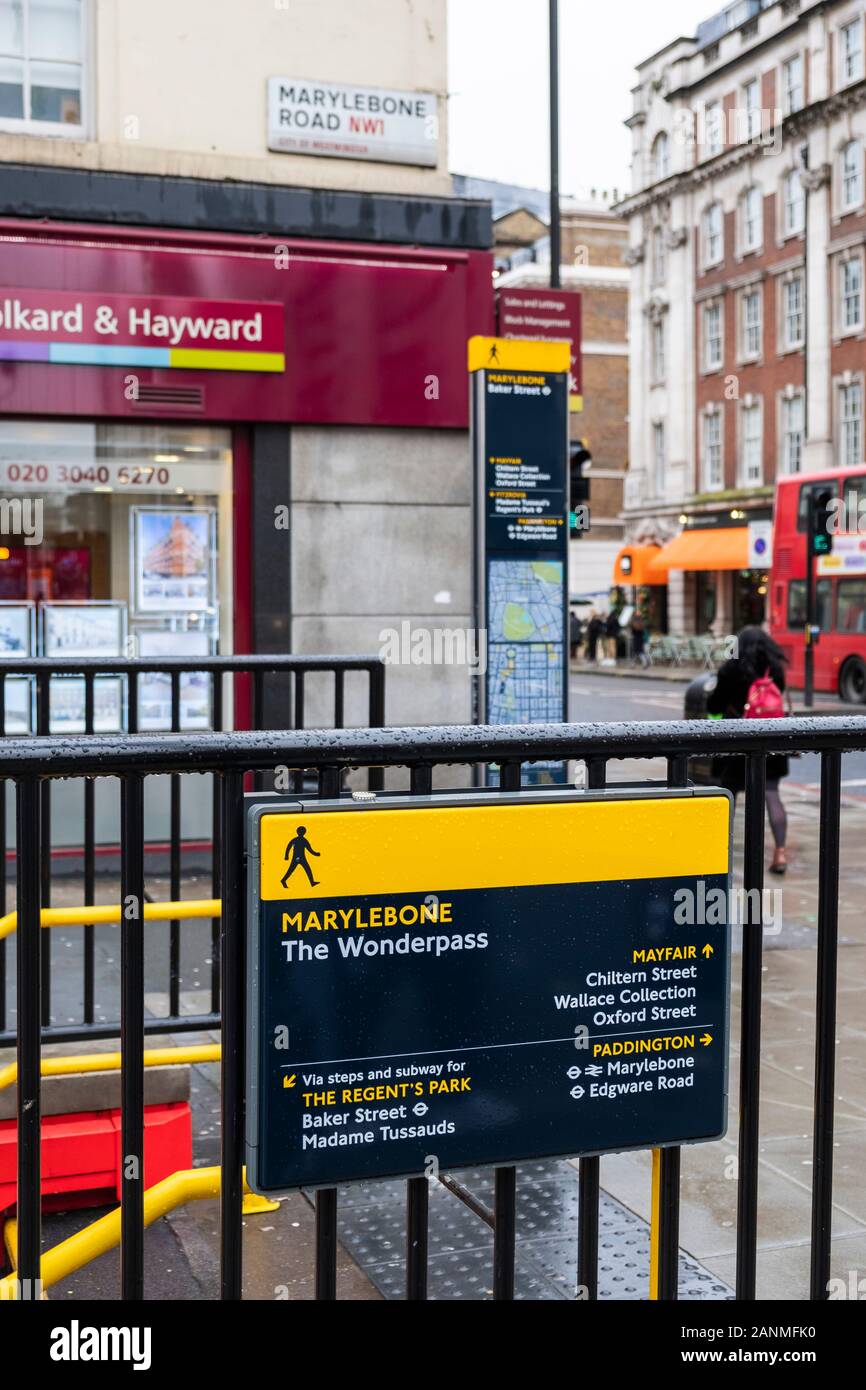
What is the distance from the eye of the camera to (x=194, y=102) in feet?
34.3

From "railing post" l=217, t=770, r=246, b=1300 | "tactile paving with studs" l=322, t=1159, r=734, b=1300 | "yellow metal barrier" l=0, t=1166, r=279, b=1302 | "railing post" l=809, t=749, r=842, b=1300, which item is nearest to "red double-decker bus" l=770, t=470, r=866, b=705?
"tactile paving with studs" l=322, t=1159, r=734, b=1300

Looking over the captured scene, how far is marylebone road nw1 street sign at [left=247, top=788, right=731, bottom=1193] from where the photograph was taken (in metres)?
2.62

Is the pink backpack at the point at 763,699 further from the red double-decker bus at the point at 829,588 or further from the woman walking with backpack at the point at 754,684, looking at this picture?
the red double-decker bus at the point at 829,588

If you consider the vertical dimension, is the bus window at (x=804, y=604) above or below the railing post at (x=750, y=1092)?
above

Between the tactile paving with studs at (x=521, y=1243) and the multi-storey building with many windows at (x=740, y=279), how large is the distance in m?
42.9

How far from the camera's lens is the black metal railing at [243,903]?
8.43 feet

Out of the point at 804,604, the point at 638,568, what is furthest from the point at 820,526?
the point at 638,568

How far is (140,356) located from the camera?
10188 mm

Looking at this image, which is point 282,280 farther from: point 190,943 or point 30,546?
point 190,943

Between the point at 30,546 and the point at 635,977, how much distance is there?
8.22 meters

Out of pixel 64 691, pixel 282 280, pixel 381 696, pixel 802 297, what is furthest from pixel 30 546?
pixel 802 297

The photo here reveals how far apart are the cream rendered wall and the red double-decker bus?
19498 mm

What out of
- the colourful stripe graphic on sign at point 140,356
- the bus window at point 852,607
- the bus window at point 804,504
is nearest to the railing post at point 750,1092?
the colourful stripe graphic on sign at point 140,356

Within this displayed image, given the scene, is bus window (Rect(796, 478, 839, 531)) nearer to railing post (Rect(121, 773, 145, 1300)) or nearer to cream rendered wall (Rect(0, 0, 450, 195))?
cream rendered wall (Rect(0, 0, 450, 195))
